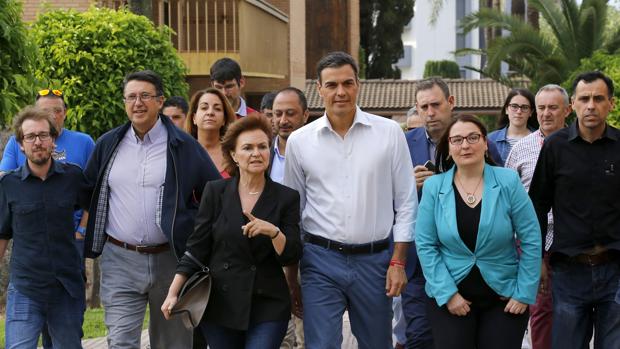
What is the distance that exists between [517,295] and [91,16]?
919 centimetres

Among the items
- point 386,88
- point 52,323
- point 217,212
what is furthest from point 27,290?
point 386,88

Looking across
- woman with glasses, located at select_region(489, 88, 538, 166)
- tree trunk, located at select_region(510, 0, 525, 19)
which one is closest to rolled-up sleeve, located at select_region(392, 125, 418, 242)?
woman with glasses, located at select_region(489, 88, 538, 166)

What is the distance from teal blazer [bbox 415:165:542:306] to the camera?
259 inches

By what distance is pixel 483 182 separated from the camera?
22.2 feet

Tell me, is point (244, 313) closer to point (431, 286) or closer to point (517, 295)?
point (431, 286)

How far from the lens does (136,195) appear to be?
7375 mm

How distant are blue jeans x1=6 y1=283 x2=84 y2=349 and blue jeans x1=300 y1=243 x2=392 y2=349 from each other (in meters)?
1.87

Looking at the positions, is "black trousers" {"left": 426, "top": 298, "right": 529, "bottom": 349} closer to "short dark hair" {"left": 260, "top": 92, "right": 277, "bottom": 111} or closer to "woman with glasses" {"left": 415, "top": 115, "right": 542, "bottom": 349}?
"woman with glasses" {"left": 415, "top": 115, "right": 542, "bottom": 349}

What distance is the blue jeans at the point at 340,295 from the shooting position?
6.70 m

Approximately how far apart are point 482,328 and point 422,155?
1864 millimetres

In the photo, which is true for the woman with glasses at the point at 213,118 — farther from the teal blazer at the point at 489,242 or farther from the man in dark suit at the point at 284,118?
the teal blazer at the point at 489,242

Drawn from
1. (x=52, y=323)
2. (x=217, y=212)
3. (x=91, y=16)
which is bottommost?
(x=52, y=323)

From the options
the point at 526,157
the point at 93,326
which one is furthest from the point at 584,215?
the point at 93,326

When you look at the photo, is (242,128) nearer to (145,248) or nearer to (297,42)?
(145,248)
